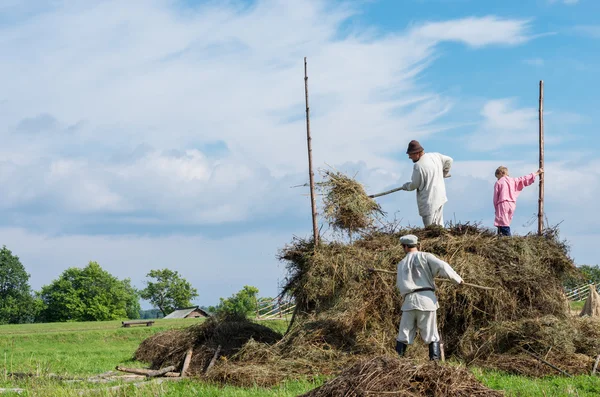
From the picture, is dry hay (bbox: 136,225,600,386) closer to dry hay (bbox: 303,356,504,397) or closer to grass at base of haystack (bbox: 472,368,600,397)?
grass at base of haystack (bbox: 472,368,600,397)

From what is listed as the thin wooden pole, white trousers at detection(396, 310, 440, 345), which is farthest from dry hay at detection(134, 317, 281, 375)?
the thin wooden pole

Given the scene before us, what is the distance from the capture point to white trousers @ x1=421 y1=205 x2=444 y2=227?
48.4ft

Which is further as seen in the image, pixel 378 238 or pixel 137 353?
pixel 137 353

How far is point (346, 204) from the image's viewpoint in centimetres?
1458

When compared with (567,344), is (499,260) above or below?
above

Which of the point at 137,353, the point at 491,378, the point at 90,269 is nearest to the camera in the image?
the point at 491,378

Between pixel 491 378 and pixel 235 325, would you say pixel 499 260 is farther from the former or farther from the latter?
pixel 235 325

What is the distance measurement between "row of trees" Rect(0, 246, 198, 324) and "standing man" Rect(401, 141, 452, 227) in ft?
237

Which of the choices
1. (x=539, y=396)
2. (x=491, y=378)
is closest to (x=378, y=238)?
(x=491, y=378)

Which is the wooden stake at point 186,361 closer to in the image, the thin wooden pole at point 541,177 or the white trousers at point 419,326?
the white trousers at point 419,326

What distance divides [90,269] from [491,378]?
80.7 m

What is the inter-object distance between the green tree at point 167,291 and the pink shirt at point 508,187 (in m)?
83.8

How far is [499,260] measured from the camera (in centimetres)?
1407

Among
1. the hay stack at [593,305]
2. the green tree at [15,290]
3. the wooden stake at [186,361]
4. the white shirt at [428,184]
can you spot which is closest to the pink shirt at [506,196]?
the white shirt at [428,184]
